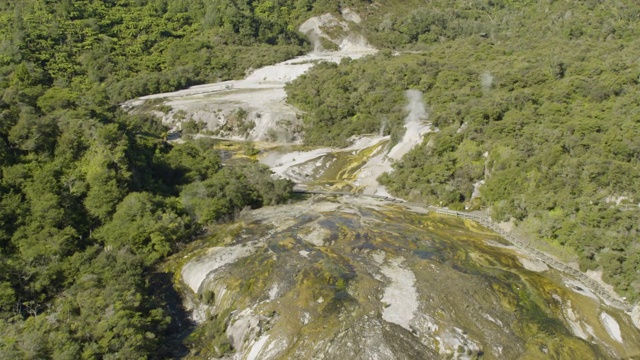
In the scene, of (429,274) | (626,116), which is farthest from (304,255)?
(626,116)

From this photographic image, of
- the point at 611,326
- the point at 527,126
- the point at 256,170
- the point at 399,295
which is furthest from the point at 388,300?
the point at 527,126

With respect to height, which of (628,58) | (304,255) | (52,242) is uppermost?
(628,58)

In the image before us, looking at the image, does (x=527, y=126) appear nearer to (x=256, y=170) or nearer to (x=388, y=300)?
(x=256, y=170)

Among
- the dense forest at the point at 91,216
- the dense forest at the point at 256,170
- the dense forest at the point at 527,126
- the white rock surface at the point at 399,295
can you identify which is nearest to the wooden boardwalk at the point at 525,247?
the dense forest at the point at 527,126

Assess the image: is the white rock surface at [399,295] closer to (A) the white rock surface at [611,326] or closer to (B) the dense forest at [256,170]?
(A) the white rock surface at [611,326]

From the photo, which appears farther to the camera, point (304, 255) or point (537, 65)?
point (537, 65)

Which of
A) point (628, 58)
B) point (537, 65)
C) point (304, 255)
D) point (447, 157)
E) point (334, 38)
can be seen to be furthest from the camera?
point (334, 38)

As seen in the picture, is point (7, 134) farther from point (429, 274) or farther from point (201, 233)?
point (429, 274)

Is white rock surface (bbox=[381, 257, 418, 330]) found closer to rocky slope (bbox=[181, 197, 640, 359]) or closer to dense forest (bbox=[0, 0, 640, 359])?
rocky slope (bbox=[181, 197, 640, 359])

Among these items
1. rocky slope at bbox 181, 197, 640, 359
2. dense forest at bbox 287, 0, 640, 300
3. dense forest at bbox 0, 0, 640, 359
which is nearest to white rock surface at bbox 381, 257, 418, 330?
rocky slope at bbox 181, 197, 640, 359
